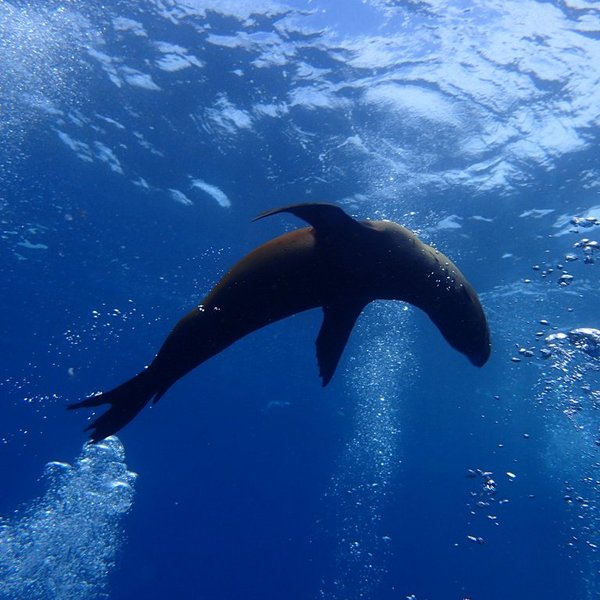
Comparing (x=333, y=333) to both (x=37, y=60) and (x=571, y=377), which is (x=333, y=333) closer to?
(x=37, y=60)

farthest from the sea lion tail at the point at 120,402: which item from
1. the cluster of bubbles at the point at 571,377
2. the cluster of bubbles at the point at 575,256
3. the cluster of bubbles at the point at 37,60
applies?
the cluster of bubbles at the point at 575,256

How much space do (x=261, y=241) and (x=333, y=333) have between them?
16610 millimetres

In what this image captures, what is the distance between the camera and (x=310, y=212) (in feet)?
11.5

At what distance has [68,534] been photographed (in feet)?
82.7

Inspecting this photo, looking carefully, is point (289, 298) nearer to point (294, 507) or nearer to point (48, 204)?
point (48, 204)

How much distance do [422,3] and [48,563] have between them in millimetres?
28280

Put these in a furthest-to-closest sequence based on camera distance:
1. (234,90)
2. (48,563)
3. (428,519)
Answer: (428,519) < (48,563) < (234,90)

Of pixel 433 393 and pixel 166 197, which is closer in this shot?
pixel 166 197

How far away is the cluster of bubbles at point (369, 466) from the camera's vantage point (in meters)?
29.1

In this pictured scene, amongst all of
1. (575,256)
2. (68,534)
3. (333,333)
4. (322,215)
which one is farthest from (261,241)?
(68,534)

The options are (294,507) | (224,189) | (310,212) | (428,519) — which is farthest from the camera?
(428,519)

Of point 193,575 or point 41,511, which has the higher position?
point 41,511

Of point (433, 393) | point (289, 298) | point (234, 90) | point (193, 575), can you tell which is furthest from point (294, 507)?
point (289, 298)

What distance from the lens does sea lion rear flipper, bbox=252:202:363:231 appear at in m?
3.39
